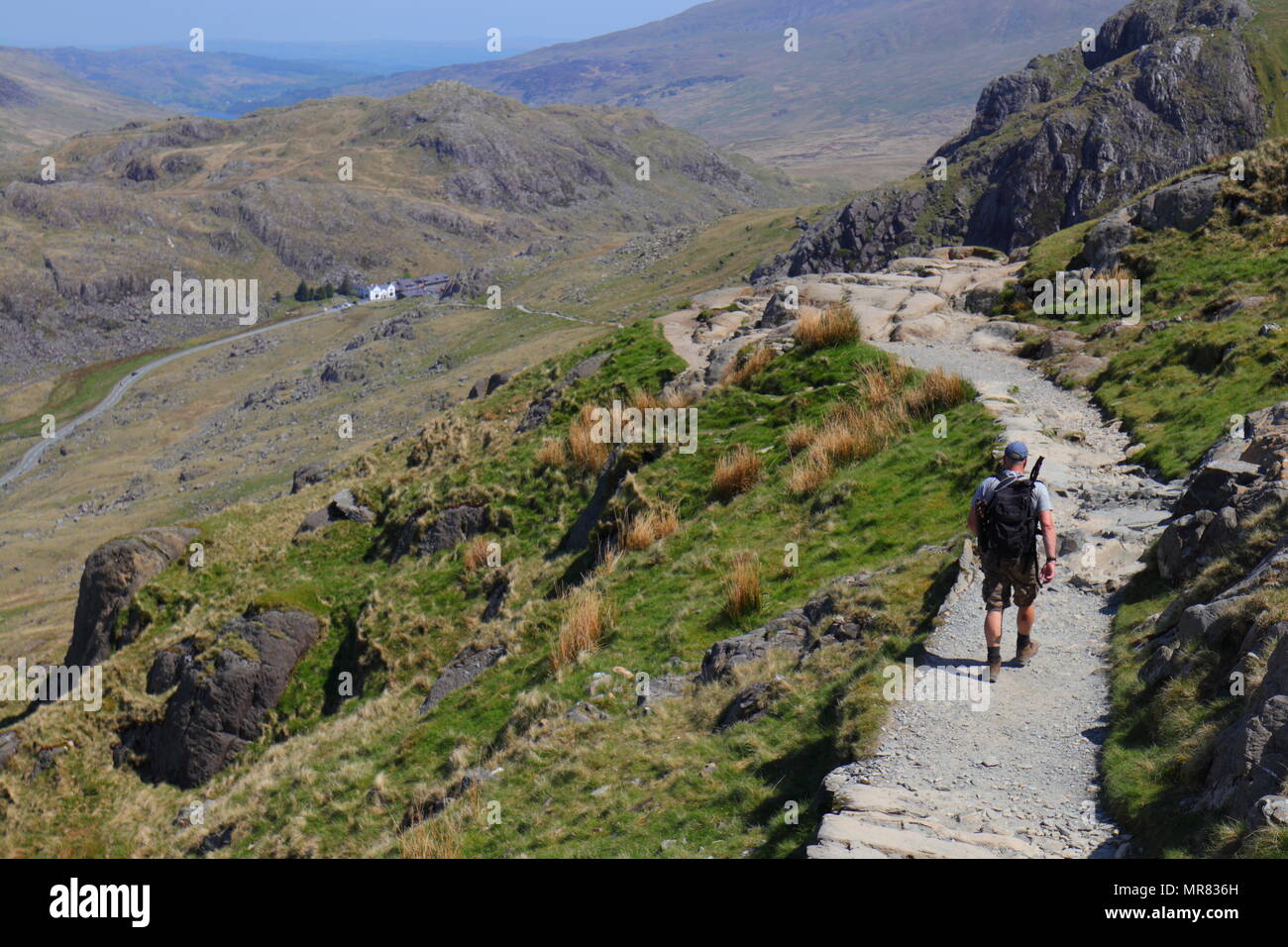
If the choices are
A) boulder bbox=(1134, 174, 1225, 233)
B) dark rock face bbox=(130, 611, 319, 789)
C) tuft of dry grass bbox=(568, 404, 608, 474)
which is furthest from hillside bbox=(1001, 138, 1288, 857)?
dark rock face bbox=(130, 611, 319, 789)

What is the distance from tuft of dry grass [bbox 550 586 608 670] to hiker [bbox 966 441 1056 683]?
22.8ft

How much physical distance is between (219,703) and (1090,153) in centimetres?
13203

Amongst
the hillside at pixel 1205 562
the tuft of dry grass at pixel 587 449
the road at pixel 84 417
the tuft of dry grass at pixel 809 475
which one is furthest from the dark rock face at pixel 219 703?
the road at pixel 84 417

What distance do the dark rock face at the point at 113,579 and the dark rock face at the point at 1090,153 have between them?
105 metres

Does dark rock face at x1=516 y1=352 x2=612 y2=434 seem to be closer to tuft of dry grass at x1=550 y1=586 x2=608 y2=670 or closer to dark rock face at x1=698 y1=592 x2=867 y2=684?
tuft of dry grass at x1=550 y1=586 x2=608 y2=670

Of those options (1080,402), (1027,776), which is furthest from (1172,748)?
(1080,402)

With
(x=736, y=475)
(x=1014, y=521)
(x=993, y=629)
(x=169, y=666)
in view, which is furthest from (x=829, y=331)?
(x=169, y=666)

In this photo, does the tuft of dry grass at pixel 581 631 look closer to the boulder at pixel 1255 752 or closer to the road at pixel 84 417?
the boulder at pixel 1255 752

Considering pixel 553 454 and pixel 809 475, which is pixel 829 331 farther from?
pixel 553 454

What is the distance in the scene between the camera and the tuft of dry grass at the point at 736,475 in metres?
19.5
